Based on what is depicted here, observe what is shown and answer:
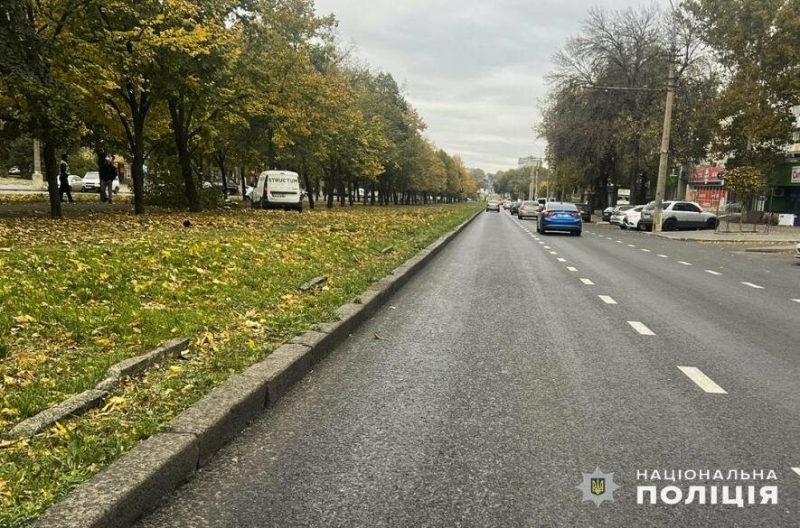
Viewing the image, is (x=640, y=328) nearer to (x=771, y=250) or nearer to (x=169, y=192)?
(x=771, y=250)

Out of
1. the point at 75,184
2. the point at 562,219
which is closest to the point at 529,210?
the point at 562,219

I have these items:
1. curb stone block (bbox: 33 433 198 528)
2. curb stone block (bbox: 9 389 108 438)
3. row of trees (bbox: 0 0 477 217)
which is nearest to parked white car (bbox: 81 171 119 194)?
row of trees (bbox: 0 0 477 217)

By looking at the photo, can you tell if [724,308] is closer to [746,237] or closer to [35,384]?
[35,384]

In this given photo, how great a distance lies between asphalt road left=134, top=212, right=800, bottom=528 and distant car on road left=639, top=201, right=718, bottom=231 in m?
26.8

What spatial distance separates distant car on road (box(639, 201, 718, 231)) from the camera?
1310 inches

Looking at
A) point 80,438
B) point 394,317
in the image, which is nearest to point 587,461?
point 80,438

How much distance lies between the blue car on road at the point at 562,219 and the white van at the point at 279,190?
12.6 metres

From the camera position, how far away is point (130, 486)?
2846 millimetres

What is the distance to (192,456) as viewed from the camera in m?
3.36

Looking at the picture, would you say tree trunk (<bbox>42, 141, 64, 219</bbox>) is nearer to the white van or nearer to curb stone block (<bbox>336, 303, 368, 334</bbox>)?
curb stone block (<bbox>336, 303, 368, 334</bbox>)

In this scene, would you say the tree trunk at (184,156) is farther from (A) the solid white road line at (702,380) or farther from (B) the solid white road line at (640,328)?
(A) the solid white road line at (702,380)

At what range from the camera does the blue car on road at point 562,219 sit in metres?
27.4

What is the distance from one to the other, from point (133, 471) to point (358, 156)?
145 feet

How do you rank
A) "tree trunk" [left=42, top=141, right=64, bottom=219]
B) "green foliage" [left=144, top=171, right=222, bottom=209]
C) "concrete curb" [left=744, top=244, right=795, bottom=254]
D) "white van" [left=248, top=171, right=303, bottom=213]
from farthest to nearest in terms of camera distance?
"white van" [left=248, top=171, right=303, bottom=213], "green foliage" [left=144, top=171, right=222, bottom=209], "concrete curb" [left=744, top=244, right=795, bottom=254], "tree trunk" [left=42, top=141, right=64, bottom=219]
